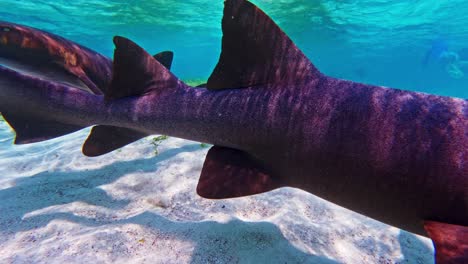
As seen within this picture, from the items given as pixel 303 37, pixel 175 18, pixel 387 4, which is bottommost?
pixel 175 18

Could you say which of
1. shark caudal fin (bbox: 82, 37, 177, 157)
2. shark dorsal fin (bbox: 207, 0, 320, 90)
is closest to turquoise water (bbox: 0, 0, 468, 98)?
shark dorsal fin (bbox: 207, 0, 320, 90)

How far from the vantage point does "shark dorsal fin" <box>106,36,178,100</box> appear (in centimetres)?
274

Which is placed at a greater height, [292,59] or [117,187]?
[292,59]

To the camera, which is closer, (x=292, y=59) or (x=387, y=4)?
(x=292, y=59)

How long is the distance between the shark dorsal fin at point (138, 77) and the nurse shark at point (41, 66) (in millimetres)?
445

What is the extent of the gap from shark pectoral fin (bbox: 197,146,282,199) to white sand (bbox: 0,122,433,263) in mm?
645

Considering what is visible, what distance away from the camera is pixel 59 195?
3.60 m

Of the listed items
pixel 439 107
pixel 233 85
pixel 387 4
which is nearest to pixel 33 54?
pixel 233 85

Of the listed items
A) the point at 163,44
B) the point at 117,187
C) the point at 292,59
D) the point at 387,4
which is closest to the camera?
the point at 292,59

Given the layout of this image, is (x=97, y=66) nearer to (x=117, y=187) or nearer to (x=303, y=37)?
(x=117, y=187)

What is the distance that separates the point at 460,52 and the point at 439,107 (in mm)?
63072

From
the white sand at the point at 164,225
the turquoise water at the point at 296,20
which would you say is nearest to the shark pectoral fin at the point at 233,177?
the white sand at the point at 164,225

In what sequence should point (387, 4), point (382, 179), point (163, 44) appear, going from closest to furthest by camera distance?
point (382, 179)
point (387, 4)
point (163, 44)

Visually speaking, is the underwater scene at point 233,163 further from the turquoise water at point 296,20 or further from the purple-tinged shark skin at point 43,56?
the turquoise water at point 296,20
